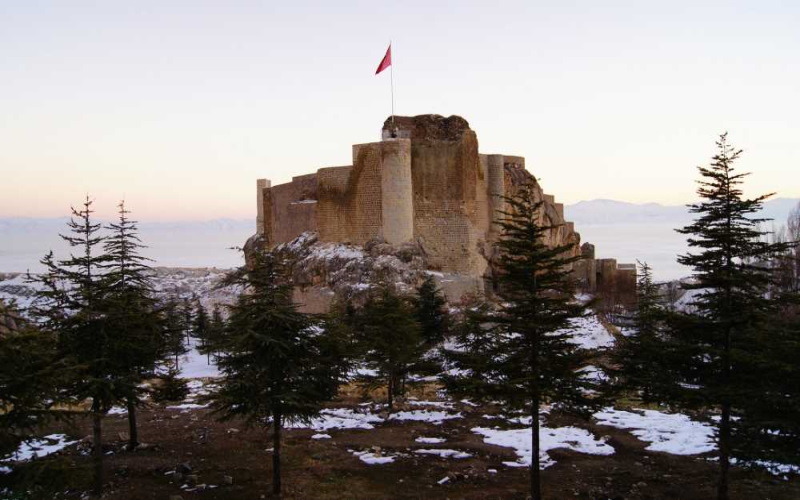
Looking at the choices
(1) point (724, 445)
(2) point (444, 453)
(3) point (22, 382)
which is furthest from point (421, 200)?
(3) point (22, 382)

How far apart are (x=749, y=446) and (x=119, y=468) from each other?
14.5 m

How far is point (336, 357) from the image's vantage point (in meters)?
13.9

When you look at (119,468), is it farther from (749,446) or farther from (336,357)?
(749,446)

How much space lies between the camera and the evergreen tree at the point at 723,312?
12.1 m

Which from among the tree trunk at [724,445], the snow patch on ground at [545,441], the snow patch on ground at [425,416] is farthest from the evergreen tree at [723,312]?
the snow patch on ground at [425,416]

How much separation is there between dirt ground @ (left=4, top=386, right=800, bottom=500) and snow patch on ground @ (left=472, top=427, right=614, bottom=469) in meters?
0.34

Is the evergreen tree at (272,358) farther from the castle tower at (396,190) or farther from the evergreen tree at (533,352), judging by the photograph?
the castle tower at (396,190)

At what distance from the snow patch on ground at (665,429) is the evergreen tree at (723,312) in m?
4.33

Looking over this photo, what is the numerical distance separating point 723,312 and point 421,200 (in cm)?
3279

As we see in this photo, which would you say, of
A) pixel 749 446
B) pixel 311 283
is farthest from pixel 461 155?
pixel 749 446

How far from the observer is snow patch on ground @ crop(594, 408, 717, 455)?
→ 1844cm

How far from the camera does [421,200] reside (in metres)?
44.6

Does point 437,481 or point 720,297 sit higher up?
point 720,297

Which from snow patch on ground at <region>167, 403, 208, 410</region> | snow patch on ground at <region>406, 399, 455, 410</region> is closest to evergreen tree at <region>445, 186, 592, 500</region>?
snow patch on ground at <region>406, 399, 455, 410</region>
